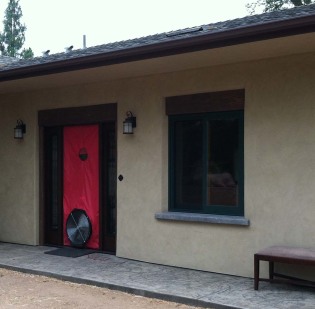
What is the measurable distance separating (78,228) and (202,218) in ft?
9.01

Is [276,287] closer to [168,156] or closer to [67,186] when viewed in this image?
[168,156]

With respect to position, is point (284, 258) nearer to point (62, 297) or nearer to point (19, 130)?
point (62, 297)

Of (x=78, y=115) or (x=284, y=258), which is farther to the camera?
(x=78, y=115)

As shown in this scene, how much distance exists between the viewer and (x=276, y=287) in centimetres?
659

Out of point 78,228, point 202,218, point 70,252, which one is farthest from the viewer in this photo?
point 78,228

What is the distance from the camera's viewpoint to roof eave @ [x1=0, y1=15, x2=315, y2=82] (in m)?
5.65

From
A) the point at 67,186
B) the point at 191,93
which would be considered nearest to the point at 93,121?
the point at 67,186

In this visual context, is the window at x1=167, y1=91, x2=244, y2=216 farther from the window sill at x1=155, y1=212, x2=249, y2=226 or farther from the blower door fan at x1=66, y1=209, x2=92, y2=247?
the blower door fan at x1=66, y1=209, x2=92, y2=247

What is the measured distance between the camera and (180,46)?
653 cm

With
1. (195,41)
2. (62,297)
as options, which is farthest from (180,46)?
(62,297)

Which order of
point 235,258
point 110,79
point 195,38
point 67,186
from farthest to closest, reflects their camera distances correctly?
point 67,186 → point 110,79 → point 235,258 → point 195,38

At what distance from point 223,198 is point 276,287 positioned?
1585 mm

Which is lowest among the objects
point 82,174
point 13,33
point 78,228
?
Answer: point 78,228

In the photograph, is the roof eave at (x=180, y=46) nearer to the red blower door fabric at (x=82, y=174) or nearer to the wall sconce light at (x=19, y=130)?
the red blower door fabric at (x=82, y=174)
